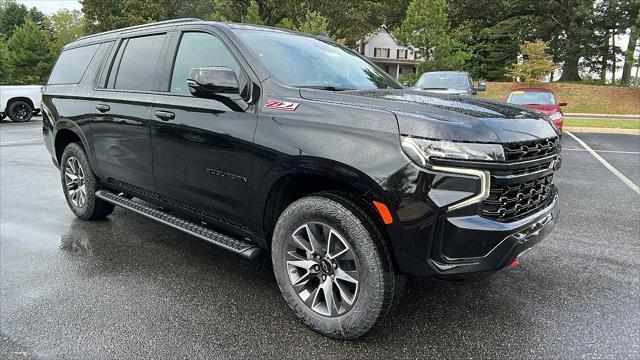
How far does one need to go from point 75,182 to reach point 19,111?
1474cm

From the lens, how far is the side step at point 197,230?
306 centimetres

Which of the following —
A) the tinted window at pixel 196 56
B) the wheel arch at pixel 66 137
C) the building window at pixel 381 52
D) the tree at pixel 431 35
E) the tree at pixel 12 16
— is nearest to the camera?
the tinted window at pixel 196 56

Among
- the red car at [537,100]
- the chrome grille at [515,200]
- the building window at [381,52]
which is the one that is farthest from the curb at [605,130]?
the building window at [381,52]

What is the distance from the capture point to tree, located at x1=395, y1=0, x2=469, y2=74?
27109 mm

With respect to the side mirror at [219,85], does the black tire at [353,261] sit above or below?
below

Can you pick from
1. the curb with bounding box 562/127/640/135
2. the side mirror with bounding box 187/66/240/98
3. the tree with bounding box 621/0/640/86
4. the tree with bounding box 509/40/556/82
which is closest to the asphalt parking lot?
the side mirror with bounding box 187/66/240/98

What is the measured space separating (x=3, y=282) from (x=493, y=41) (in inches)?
1623

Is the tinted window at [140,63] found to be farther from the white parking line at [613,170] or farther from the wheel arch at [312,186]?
the white parking line at [613,170]

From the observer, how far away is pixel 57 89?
195 inches

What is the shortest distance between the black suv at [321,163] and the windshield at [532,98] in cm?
1023

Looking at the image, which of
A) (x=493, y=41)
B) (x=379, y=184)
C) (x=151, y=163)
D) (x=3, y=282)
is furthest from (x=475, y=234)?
(x=493, y=41)

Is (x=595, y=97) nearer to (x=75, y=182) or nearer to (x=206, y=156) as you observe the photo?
(x=75, y=182)

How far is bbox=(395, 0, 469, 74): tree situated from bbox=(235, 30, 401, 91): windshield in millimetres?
24771

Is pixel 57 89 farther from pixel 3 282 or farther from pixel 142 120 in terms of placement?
pixel 3 282
